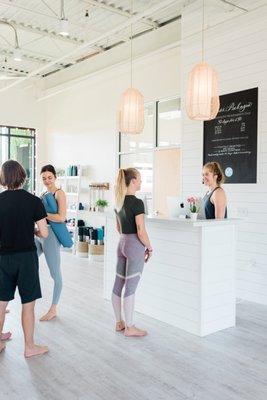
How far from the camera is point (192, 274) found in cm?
363

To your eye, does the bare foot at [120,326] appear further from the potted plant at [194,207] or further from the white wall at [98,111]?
the white wall at [98,111]

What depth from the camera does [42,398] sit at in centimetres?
250

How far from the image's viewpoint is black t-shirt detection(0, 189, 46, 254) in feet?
9.33

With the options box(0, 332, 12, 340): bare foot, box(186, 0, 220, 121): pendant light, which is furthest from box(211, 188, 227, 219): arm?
box(0, 332, 12, 340): bare foot

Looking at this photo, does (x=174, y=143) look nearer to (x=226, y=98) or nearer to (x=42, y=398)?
(x=226, y=98)

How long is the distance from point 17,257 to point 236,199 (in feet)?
9.95

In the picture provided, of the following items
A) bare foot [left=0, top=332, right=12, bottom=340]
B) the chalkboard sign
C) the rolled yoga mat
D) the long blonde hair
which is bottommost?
bare foot [left=0, top=332, right=12, bottom=340]

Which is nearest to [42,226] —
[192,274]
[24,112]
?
[192,274]

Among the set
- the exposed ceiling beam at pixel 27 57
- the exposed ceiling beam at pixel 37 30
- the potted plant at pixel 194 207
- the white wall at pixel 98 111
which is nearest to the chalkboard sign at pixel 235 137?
the potted plant at pixel 194 207

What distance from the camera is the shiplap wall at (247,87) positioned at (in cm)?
469

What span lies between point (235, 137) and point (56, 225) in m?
2.58

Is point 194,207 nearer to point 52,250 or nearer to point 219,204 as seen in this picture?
point 219,204

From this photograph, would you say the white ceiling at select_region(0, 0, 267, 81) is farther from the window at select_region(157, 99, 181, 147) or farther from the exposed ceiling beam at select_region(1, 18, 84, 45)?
the window at select_region(157, 99, 181, 147)

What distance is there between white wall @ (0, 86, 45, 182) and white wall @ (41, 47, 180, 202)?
17 centimetres
